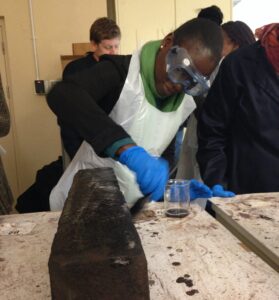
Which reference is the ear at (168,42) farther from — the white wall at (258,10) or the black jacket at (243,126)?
the white wall at (258,10)

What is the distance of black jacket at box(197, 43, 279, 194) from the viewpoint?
1.28 m

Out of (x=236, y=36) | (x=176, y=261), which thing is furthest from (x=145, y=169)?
(x=236, y=36)

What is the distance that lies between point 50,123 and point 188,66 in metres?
2.10

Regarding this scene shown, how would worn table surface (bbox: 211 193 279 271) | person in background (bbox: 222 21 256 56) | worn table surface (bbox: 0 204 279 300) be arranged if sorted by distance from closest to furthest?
1. worn table surface (bbox: 0 204 279 300)
2. worn table surface (bbox: 211 193 279 271)
3. person in background (bbox: 222 21 256 56)

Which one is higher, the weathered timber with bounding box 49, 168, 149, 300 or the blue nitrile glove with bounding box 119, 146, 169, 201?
the blue nitrile glove with bounding box 119, 146, 169, 201

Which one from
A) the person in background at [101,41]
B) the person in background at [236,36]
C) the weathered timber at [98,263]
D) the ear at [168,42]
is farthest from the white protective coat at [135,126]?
the person in background at [101,41]

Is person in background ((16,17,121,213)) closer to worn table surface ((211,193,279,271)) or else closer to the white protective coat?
the white protective coat

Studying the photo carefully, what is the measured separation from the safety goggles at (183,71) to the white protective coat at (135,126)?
17 cm

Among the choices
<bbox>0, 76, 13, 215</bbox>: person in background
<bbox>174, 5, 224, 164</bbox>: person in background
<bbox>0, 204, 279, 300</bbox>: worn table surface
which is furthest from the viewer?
<bbox>174, 5, 224, 164</bbox>: person in background

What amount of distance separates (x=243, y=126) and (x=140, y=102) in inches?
16.5

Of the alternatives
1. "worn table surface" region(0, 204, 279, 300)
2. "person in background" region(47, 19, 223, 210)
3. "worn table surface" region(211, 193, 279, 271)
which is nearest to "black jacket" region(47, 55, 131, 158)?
"person in background" region(47, 19, 223, 210)

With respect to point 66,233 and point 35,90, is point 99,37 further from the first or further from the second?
point 66,233

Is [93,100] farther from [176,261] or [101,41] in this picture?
[101,41]

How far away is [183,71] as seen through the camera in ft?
3.23
